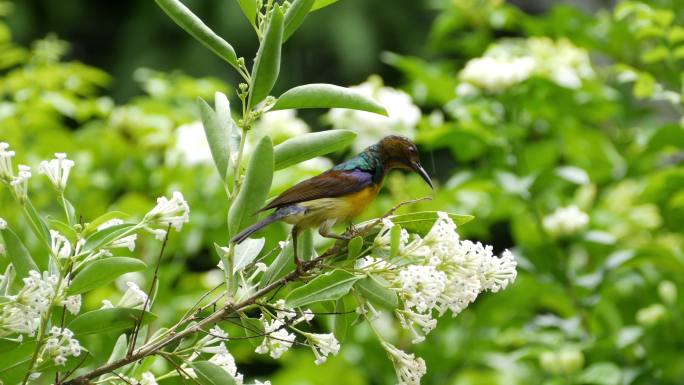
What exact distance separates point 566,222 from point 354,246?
170cm

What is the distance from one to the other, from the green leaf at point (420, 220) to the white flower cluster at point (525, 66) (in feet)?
5.80

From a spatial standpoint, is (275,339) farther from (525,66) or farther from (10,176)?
(525,66)

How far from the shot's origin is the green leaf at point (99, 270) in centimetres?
112

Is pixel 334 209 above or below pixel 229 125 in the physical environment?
below

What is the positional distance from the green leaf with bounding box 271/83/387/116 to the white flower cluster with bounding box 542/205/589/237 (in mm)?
1619

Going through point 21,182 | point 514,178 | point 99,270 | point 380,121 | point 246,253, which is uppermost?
point 21,182

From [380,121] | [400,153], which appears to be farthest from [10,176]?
[380,121]

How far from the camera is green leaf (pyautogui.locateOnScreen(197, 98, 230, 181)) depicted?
1231 mm

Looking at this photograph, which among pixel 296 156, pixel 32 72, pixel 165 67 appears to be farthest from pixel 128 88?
pixel 296 156

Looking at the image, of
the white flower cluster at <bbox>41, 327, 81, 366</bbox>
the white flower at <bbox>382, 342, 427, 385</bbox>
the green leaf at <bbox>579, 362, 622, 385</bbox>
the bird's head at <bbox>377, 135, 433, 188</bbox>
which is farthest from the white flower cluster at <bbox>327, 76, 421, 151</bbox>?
the white flower cluster at <bbox>41, 327, 81, 366</bbox>

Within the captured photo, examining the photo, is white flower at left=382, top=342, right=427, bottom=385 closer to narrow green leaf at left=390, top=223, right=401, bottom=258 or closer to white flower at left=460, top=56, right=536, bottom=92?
narrow green leaf at left=390, top=223, right=401, bottom=258

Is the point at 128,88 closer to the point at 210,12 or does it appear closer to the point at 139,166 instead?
the point at 210,12

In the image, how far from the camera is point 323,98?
48.3 inches

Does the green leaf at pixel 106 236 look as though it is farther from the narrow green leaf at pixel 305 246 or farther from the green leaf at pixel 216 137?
the narrow green leaf at pixel 305 246
